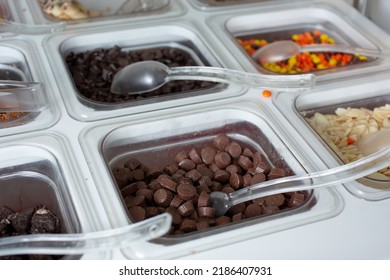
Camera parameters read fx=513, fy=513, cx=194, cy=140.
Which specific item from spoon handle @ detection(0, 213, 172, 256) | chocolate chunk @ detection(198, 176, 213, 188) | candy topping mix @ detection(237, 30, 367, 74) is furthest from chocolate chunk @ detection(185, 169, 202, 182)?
candy topping mix @ detection(237, 30, 367, 74)

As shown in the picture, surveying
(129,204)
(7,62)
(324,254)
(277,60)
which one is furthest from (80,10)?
(324,254)

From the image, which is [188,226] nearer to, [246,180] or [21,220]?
[246,180]

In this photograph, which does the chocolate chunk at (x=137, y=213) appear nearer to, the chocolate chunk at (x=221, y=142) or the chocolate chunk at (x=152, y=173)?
the chocolate chunk at (x=152, y=173)

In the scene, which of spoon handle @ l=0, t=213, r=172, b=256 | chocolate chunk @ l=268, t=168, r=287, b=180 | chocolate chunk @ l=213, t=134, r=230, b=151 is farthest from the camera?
chocolate chunk @ l=213, t=134, r=230, b=151

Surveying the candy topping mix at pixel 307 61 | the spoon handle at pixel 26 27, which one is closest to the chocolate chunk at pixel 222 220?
the candy topping mix at pixel 307 61

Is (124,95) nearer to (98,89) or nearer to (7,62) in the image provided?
(98,89)

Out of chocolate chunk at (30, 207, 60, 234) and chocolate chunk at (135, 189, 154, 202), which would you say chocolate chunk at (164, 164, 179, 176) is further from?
chocolate chunk at (30, 207, 60, 234)
